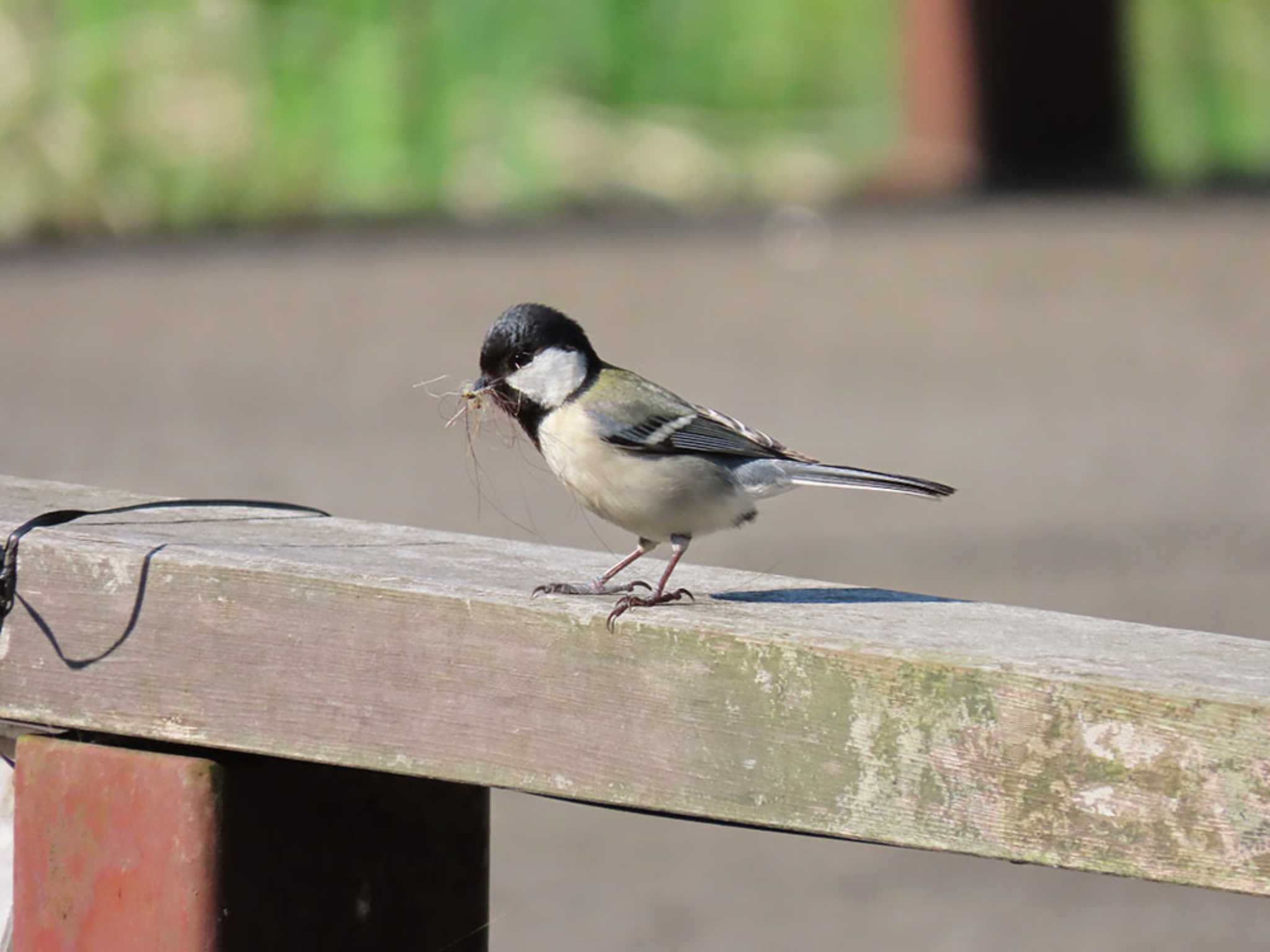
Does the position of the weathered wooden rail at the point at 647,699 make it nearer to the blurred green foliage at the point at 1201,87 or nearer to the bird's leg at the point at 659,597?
the bird's leg at the point at 659,597

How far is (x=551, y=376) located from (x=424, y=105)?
12532mm

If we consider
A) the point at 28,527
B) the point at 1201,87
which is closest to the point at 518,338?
the point at 28,527

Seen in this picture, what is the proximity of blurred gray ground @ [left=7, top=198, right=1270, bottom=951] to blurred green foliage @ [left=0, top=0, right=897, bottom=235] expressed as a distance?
87 centimetres

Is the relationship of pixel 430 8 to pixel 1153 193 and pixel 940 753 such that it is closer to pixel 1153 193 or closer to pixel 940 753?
pixel 1153 193

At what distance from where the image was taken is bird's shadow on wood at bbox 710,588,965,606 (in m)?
2.87

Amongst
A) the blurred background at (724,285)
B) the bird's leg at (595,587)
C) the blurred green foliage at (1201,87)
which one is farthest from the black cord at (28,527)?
the blurred green foliage at (1201,87)

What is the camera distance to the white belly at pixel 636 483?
3.67m

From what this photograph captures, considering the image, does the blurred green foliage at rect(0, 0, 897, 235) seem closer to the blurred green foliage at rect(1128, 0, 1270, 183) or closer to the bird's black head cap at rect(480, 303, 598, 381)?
the blurred green foliage at rect(1128, 0, 1270, 183)

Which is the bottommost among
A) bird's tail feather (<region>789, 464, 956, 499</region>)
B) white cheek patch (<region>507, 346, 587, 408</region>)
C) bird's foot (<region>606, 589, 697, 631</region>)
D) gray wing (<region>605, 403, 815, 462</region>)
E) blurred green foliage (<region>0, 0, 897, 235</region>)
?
bird's foot (<region>606, 589, 697, 631</region>)

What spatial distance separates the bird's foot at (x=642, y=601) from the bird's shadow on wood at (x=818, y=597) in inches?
2.2

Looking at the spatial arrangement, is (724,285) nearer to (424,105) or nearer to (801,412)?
(801,412)

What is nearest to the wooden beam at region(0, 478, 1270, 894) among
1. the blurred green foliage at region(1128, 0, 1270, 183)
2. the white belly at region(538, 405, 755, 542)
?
the white belly at region(538, 405, 755, 542)

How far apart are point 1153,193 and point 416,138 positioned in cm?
643

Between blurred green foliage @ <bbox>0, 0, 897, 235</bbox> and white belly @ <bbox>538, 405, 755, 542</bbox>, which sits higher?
blurred green foliage @ <bbox>0, 0, 897, 235</bbox>
